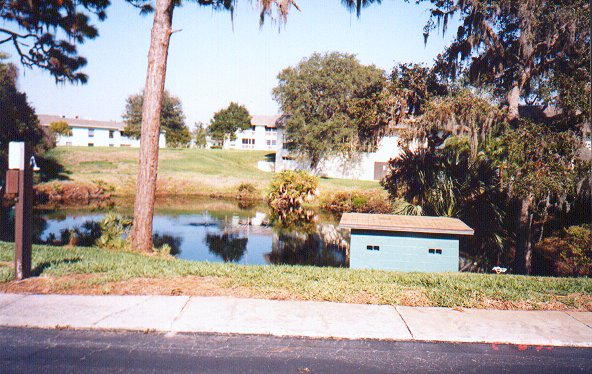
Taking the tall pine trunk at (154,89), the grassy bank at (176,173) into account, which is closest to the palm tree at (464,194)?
the tall pine trunk at (154,89)

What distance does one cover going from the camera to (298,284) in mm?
7582

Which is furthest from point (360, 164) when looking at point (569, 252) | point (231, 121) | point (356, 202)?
point (231, 121)

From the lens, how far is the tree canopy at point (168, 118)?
69.6 metres

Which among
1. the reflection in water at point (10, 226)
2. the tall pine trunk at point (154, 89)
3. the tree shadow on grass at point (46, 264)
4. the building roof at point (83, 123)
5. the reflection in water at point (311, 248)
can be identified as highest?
the building roof at point (83, 123)

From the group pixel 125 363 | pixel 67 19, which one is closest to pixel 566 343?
pixel 125 363

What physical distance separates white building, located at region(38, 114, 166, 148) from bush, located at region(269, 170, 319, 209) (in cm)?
4675

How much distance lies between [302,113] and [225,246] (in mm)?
25950

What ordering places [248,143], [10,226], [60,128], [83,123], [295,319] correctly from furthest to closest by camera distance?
[248,143]
[83,123]
[60,128]
[10,226]
[295,319]

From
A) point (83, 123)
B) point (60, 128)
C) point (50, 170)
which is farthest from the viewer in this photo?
point (83, 123)

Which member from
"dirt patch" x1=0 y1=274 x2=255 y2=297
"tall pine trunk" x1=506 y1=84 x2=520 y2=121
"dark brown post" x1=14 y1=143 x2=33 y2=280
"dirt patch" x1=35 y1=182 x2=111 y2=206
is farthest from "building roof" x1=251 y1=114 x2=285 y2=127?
"dirt patch" x1=0 y1=274 x2=255 y2=297

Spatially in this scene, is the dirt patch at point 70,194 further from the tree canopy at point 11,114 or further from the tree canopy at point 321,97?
the tree canopy at point 321,97

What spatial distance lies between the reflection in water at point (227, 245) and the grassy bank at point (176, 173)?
46.9 ft

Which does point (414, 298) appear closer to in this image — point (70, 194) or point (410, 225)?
point (410, 225)

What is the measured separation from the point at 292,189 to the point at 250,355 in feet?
92.2
